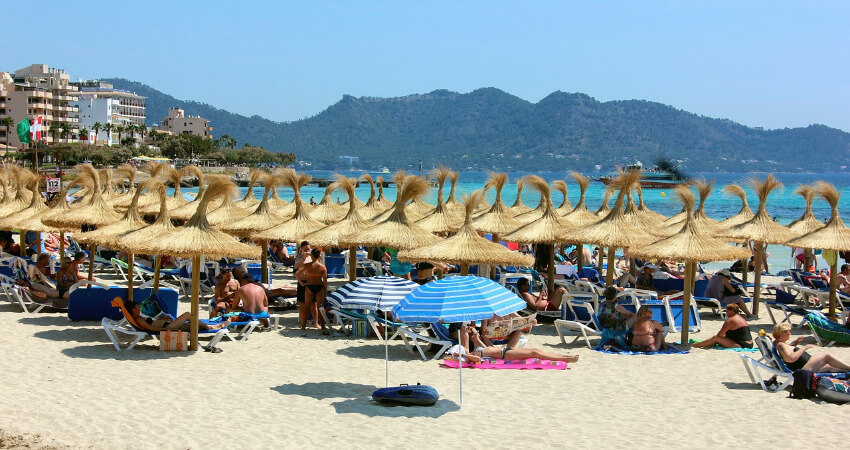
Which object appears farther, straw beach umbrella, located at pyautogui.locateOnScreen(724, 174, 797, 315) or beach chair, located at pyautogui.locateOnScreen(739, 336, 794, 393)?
straw beach umbrella, located at pyautogui.locateOnScreen(724, 174, 797, 315)

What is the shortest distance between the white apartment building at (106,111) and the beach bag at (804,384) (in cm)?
12588

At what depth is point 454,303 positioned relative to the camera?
7113mm

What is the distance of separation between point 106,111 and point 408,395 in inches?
6006

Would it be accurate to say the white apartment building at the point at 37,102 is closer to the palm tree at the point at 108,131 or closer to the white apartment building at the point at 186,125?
the palm tree at the point at 108,131

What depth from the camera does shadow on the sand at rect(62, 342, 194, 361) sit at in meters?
8.88

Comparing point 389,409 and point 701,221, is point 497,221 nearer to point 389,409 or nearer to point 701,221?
point 701,221

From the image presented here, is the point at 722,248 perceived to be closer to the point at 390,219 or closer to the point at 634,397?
the point at 634,397

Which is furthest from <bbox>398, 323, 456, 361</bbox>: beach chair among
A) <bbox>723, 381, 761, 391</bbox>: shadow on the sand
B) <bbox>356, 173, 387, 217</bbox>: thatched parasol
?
<bbox>356, 173, 387, 217</bbox>: thatched parasol

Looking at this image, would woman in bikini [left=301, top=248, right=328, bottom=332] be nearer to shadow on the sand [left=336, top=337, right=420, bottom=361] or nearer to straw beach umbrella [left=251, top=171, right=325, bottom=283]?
shadow on the sand [left=336, top=337, right=420, bottom=361]

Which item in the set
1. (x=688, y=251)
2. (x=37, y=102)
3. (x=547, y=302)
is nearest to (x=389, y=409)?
(x=688, y=251)

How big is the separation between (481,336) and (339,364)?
157 centimetres

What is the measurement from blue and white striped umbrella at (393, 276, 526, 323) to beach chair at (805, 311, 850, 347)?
4891mm

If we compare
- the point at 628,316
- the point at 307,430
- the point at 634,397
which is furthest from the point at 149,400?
the point at 628,316

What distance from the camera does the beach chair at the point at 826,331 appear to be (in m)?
10.2
